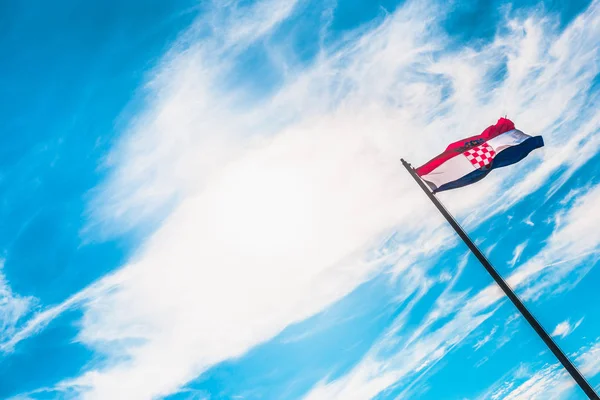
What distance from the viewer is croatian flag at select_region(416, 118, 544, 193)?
1294 cm

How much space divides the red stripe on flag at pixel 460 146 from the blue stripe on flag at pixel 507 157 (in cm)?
90

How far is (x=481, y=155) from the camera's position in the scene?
13203 mm

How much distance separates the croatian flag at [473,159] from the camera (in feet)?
42.4

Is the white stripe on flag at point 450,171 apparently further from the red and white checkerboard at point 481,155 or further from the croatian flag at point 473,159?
the red and white checkerboard at point 481,155

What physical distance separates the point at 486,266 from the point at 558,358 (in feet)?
8.57

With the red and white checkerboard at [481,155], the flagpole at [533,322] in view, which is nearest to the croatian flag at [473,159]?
the red and white checkerboard at [481,155]

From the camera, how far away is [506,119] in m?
13.7

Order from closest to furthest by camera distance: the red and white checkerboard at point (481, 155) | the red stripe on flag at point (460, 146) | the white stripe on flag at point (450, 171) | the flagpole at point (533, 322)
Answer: the flagpole at point (533, 322) → the white stripe on flag at point (450, 171) → the red and white checkerboard at point (481, 155) → the red stripe on flag at point (460, 146)

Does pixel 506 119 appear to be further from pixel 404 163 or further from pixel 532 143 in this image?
pixel 404 163

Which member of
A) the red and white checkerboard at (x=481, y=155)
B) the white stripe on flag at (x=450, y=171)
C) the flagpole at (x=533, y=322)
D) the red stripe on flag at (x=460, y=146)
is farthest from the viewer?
the red stripe on flag at (x=460, y=146)

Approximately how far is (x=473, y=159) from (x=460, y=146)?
0.71 metres

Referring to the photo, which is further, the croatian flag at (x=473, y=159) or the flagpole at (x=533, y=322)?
the croatian flag at (x=473, y=159)

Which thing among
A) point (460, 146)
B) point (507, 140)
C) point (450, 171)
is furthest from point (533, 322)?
point (507, 140)

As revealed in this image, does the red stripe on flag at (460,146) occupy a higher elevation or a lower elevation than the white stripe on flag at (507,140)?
higher
